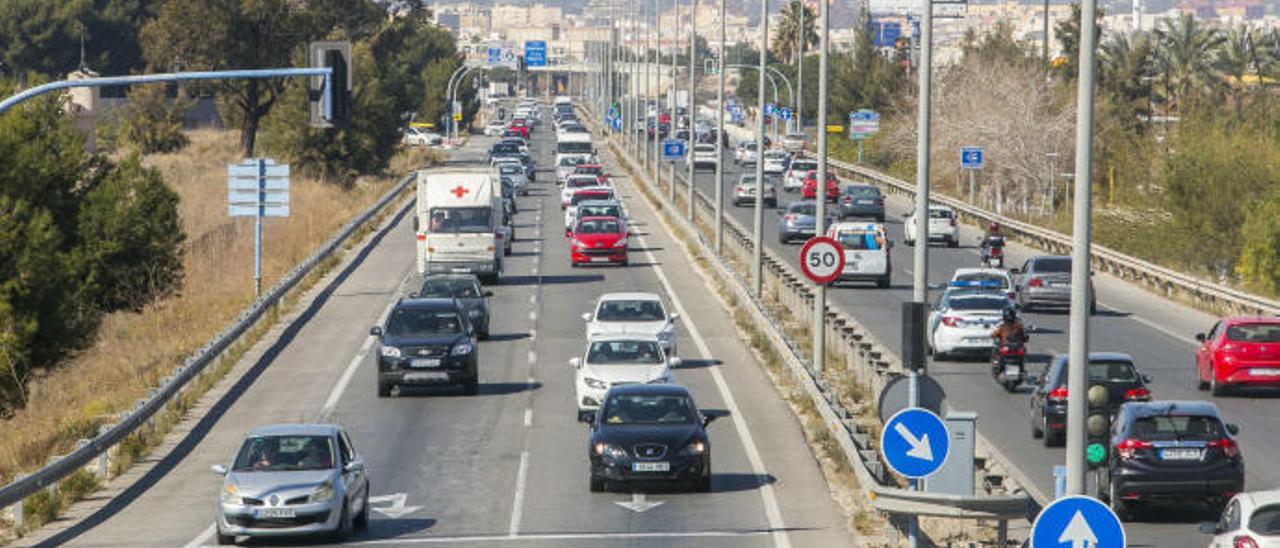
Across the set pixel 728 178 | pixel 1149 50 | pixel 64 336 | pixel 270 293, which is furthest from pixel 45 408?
pixel 1149 50

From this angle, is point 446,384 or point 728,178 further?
point 728,178

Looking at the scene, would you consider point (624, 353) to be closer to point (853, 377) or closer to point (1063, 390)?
point (853, 377)

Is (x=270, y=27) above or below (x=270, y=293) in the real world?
above

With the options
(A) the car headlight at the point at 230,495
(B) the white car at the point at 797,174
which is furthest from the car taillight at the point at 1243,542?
(B) the white car at the point at 797,174

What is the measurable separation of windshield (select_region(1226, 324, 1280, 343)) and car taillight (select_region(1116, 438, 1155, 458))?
12.5 m

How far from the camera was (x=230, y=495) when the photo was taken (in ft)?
→ 77.5

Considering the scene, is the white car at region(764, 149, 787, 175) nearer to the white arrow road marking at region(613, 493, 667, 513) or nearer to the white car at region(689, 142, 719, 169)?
the white car at region(689, 142, 719, 169)

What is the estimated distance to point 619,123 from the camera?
16638 centimetres

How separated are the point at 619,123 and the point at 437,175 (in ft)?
346

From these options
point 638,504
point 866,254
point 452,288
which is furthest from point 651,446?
point 866,254

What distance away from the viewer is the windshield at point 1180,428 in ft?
83.4

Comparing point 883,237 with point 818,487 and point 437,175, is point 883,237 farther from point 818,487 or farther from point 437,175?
point 818,487

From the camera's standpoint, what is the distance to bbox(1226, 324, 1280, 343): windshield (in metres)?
37.2

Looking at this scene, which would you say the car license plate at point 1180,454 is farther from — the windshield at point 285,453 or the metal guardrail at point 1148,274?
the metal guardrail at point 1148,274
